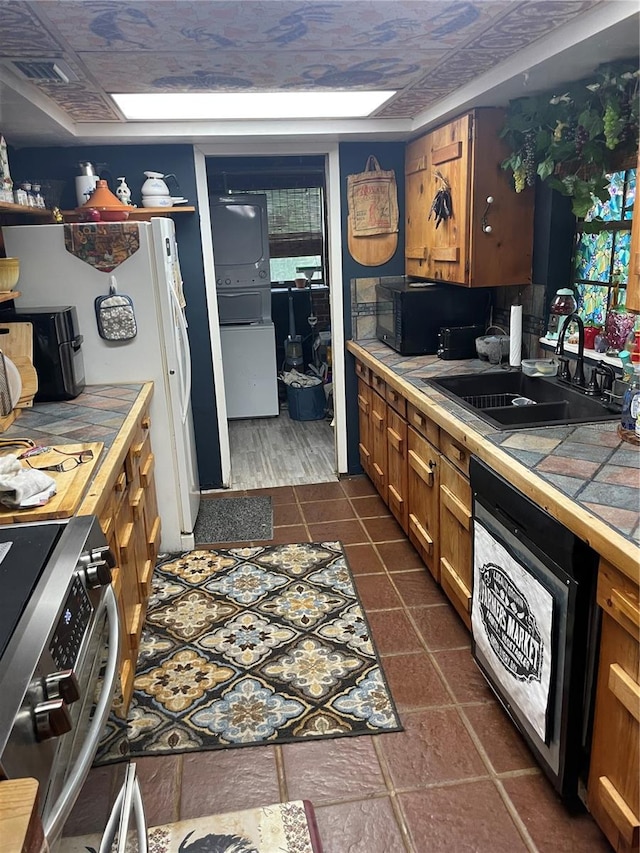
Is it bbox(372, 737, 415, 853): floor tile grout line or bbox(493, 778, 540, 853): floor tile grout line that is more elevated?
bbox(493, 778, 540, 853): floor tile grout line

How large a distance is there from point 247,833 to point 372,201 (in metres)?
3.29

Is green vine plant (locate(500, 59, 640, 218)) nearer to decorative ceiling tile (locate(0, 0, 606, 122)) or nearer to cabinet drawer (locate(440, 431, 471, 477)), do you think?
decorative ceiling tile (locate(0, 0, 606, 122))

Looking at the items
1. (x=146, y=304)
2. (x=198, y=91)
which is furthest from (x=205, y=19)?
(x=146, y=304)

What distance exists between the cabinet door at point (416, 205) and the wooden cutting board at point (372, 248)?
0.32ft

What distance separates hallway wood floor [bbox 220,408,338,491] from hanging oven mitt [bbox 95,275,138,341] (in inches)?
A: 59.6

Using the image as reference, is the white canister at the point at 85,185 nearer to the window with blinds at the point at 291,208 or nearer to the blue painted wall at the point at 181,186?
the blue painted wall at the point at 181,186

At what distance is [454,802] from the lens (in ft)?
5.97

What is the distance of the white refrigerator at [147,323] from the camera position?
2928 mm

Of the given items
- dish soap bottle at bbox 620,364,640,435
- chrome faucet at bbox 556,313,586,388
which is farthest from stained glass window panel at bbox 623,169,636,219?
dish soap bottle at bbox 620,364,640,435

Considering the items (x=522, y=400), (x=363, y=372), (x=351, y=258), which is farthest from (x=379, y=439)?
(x=351, y=258)

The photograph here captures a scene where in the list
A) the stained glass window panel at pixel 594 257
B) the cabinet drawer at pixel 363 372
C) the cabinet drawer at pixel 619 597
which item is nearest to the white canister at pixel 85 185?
the cabinet drawer at pixel 363 372

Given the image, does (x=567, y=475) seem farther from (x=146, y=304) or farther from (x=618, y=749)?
(x=146, y=304)

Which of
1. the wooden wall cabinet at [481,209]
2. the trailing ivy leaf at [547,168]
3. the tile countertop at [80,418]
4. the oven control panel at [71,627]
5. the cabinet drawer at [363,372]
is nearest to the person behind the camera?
the oven control panel at [71,627]

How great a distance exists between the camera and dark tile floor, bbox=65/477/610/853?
1715 mm
